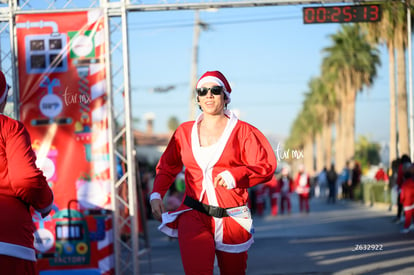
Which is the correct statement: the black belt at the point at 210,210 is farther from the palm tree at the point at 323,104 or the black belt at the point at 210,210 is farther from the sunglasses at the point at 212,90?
the palm tree at the point at 323,104

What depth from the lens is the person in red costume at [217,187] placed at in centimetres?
503

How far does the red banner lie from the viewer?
8.74 meters

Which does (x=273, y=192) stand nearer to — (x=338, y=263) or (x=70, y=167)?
(x=338, y=263)

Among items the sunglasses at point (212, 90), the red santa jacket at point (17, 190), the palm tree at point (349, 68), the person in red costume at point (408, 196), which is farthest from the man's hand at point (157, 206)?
the palm tree at point (349, 68)

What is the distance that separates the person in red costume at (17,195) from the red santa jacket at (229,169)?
1.69 metres

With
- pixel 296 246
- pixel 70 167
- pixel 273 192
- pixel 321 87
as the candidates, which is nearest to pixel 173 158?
pixel 70 167

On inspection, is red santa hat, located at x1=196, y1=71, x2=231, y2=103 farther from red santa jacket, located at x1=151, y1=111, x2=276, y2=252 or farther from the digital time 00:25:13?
the digital time 00:25:13

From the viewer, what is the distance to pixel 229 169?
5098mm

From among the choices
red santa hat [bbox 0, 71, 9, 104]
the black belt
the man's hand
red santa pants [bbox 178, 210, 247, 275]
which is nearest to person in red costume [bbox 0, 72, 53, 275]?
red santa hat [bbox 0, 71, 9, 104]

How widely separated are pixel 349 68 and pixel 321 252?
4119 cm

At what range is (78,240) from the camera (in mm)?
8852

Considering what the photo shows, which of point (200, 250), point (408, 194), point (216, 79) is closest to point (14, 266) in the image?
point (200, 250)

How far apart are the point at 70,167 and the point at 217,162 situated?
4041mm

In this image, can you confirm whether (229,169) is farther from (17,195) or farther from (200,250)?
(17,195)
